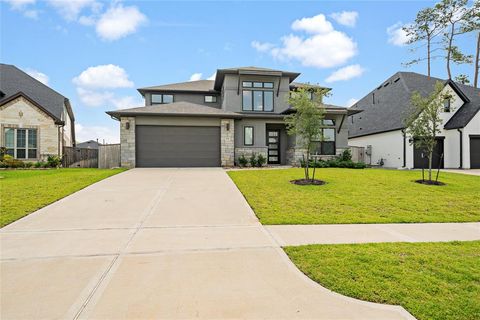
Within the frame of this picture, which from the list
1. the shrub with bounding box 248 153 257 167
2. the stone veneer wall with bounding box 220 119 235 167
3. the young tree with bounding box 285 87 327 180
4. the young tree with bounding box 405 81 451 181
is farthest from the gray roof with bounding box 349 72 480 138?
the young tree with bounding box 285 87 327 180

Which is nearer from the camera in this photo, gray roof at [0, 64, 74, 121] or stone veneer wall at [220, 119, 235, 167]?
stone veneer wall at [220, 119, 235, 167]

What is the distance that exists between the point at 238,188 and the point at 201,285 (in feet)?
21.0

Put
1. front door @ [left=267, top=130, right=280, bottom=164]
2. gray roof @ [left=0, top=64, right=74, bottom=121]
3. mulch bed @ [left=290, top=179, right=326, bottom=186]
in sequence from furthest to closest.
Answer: front door @ [left=267, top=130, right=280, bottom=164] < gray roof @ [left=0, top=64, right=74, bottom=121] < mulch bed @ [left=290, top=179, right=326, bottom=186]

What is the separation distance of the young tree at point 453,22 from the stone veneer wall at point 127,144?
2906cm

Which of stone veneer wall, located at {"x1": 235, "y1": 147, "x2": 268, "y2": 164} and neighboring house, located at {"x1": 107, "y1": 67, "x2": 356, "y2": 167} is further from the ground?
neighboring house, located at {"x1": 107, "y1": 67, "x2": 356, "y2": 167}

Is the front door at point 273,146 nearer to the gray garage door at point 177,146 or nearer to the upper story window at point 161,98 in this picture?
the gray garage door at point 177,146

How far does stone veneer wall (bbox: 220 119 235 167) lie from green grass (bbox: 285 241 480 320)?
13.2 metres

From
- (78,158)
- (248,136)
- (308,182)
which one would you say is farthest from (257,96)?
(78,158)

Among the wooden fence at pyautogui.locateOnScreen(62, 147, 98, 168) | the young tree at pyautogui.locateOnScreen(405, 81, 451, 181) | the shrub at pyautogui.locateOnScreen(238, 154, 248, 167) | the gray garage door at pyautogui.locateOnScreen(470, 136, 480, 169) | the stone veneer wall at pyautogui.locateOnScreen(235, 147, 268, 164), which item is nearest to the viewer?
the young tree at pyautogui.locateOnScreen(405, 81, 451, 181)

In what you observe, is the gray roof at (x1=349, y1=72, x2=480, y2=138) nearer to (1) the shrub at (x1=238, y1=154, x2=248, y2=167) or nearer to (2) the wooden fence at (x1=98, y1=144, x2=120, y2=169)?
(1) the shrub at (x1=238, y1=154, x2=248, y2=167)

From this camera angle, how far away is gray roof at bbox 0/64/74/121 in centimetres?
1872

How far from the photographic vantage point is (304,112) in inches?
407

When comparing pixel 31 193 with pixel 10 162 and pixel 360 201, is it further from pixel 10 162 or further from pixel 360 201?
pixel 10 162

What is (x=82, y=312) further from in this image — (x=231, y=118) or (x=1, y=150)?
(x=1, y=150)
